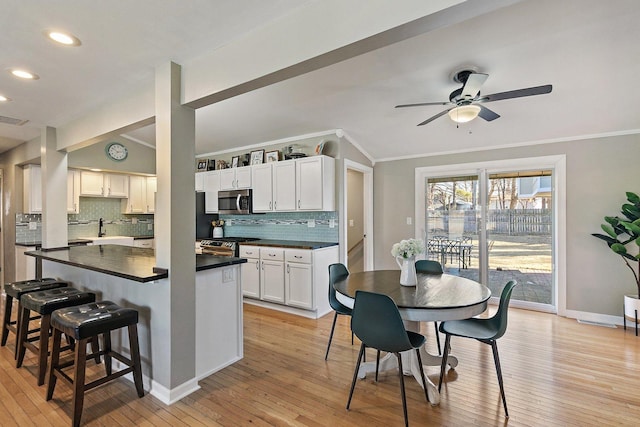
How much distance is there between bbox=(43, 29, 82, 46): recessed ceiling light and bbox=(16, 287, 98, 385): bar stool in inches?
75.8

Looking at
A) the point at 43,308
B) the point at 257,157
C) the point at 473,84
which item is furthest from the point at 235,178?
the point at 473,84

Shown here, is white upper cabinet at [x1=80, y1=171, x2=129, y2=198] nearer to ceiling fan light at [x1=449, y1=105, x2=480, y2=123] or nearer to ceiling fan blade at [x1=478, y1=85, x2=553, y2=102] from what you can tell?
ceiling fan light at [x1=449, y1=105, x2=480, y2=123]

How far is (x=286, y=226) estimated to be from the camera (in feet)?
16.6

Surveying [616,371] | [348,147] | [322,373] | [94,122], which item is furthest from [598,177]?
[94,122]

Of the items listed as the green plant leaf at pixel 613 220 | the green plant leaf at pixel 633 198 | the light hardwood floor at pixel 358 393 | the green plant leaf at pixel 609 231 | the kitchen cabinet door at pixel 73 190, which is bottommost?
the light hardwood floor at pixel 358 393

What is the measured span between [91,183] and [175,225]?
A: 4.29 metres

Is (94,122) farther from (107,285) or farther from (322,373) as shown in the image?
(322,373)

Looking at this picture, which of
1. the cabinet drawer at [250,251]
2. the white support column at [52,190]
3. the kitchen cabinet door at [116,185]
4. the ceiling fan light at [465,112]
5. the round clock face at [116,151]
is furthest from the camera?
the kitchen cabinet door at [116,185]

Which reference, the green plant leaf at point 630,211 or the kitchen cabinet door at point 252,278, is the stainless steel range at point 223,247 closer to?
the kitchen cabinet door at point 252,278

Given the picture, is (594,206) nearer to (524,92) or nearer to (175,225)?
(524,92)

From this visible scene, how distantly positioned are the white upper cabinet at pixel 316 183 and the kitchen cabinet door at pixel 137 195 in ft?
11.5

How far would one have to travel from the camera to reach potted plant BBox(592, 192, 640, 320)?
3.44 metres

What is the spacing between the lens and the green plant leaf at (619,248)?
348 cm

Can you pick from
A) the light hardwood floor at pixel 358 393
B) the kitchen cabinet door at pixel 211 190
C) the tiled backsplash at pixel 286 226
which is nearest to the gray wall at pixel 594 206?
the light hardwood floor at pixel 358 393
